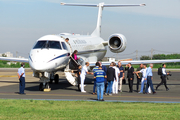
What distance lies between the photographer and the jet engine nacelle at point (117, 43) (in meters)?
28.2

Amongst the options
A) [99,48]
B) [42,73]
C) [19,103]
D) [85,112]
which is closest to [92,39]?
[99,48]

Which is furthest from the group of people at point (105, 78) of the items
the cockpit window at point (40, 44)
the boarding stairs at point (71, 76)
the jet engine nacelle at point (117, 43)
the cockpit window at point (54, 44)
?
the jet engine nacelle at point (117, 43)

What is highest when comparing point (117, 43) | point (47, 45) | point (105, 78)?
point (117, 43)

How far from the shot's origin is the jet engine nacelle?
28.2 meters

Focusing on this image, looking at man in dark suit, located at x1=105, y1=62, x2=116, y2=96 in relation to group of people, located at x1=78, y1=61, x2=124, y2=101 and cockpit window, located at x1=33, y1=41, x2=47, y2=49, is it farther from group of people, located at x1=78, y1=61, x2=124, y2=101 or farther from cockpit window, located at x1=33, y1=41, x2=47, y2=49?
cockpit window, located at x1=33, y1=41, x2=47, y2=49

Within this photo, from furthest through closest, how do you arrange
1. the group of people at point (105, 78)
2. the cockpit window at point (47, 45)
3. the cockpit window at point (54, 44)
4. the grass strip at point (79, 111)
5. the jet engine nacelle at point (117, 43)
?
1. the jet engine nacelle at point (117, 43)
2. the cockpit window at point (54, 44)
3. the cockpit window at point (47, 45)
4. the group of people at point (105, 78)
5. the grass strip at point (79, 111)

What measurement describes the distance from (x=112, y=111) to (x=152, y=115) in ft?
4.84

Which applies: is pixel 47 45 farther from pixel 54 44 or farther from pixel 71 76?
pixel 71 76

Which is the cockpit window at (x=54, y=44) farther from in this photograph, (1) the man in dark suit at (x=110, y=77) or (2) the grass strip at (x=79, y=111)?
(2) the grass strip at (x=79, y=111)

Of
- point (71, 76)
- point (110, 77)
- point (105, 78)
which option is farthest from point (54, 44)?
point (110, 77)

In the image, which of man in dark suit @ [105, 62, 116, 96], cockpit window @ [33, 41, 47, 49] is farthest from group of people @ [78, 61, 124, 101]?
cockpit window @ [33, 41, 47, 49]

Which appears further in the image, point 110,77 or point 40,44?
point 40,44

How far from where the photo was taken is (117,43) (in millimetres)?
28734

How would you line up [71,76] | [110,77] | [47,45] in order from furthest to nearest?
[71,76]
[47,45]
[110,77]
